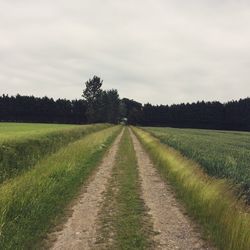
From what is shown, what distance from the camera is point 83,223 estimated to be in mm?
10688

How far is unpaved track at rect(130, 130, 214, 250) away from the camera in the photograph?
9262 mm

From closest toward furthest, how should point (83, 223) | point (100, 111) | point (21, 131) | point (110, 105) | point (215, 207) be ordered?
point (83, 223), point (215, 207), point (21, 131), point (100, 111), point (110, 105)

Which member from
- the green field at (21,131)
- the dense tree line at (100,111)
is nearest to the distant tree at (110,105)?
the dense tree line at (100,111)

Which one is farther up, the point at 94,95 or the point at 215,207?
the point at 94,95

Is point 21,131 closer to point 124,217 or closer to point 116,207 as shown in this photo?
point 116,207

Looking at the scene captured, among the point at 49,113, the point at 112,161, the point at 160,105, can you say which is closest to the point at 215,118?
the point at 160,105

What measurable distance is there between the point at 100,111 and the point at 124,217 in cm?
12266

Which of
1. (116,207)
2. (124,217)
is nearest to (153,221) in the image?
(124,217)

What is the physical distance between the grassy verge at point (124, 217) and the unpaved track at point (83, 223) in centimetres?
28

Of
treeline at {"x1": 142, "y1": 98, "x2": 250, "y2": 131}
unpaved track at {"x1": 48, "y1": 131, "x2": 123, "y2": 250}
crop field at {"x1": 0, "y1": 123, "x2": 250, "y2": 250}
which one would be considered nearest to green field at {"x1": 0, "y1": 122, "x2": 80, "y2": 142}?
crop field at {"x1": 0, "y1": 123, "x2": 250, "y2": 250}

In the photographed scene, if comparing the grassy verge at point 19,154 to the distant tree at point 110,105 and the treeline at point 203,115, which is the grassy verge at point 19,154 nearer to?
the distant tree at point 110,105

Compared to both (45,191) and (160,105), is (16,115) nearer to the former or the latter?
(160,105)

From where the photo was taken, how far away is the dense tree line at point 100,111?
13525 cm

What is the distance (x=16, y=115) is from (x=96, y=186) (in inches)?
5320
